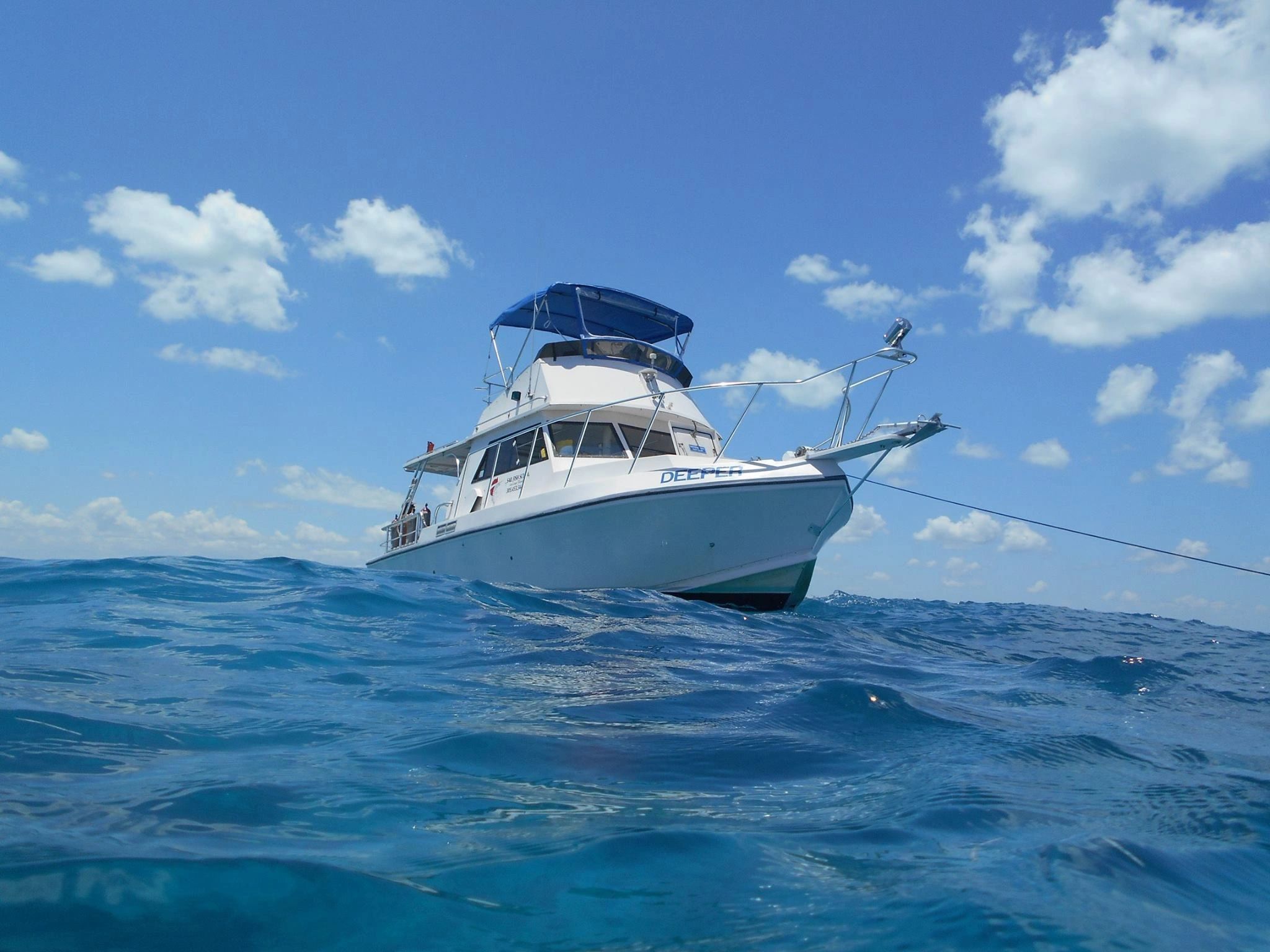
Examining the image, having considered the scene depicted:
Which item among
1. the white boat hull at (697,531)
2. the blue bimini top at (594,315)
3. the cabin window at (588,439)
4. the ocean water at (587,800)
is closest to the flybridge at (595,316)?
the blue bimini top at (594,315)

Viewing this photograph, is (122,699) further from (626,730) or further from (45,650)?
(626,730)

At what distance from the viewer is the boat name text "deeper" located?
344 inches

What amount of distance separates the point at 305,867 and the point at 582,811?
773 millimetres

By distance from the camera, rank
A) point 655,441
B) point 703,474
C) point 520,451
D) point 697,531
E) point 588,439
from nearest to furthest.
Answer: point 703,474
point 697,531
point 588,439
point 655,441
point 520,451

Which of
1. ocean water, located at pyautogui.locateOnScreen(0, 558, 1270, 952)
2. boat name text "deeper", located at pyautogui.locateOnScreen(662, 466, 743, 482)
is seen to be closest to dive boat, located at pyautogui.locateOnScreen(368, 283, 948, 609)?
boat name text "deeper", located at pyautogui.locateOnScreen(662, 466, 743, 482)

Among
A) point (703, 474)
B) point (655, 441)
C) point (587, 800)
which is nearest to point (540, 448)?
point (655, 441)

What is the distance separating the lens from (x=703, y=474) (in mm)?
8789

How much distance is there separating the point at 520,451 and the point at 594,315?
326cm

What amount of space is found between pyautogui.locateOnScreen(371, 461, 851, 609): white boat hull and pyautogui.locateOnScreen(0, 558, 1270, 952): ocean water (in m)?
3.61

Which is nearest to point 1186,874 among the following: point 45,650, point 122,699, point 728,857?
point 728,857

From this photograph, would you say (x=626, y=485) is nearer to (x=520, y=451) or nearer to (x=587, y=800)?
(x=520, y=451)

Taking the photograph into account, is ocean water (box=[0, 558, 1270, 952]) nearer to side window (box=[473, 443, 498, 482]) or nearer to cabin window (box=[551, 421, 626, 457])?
cabin window (box=[551, 421, 626, 457])

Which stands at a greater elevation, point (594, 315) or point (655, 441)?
point (594, 315)

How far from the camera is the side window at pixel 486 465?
1219 centimetres
